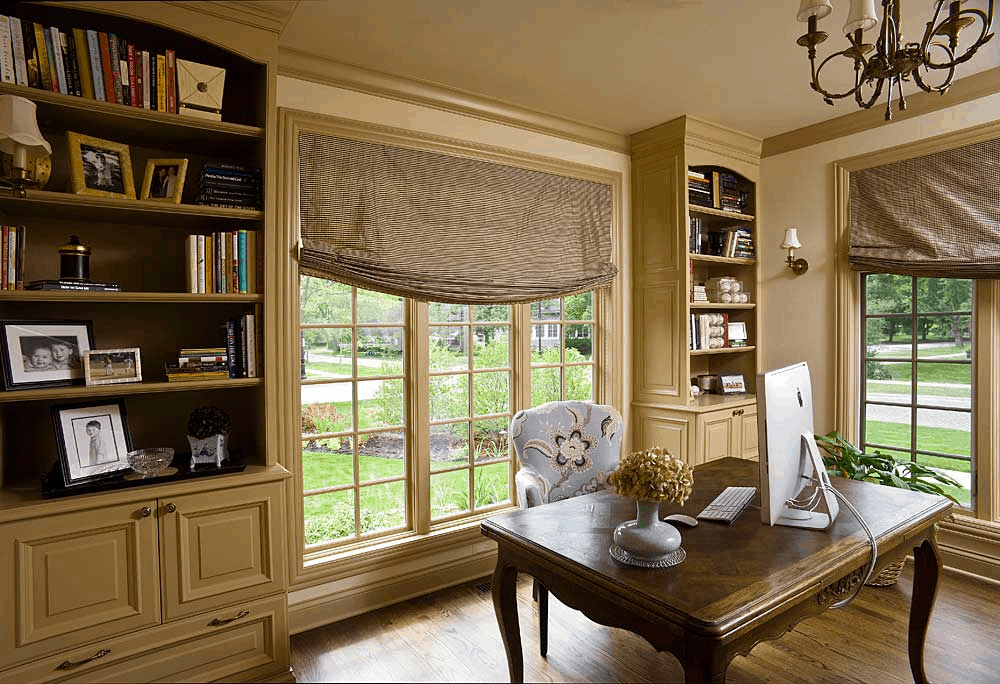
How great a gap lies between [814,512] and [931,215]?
2.28m

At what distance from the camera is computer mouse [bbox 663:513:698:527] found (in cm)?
180

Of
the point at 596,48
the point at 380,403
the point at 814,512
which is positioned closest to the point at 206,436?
the point at 380,403

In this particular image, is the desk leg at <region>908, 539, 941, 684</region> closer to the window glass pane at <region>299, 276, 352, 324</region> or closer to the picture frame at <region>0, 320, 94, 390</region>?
the window glass pane at <region>299, 276, 352, 324</region>

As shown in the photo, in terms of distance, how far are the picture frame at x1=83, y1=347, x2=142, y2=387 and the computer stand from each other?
230 cm

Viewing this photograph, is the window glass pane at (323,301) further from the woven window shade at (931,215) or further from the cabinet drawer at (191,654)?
the woven window shade at (931,215)

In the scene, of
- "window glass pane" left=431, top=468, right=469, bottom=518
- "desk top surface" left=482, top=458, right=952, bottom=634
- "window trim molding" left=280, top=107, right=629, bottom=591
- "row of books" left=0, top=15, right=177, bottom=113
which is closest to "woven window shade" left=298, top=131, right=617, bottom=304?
"window trim molding" left=280, top=107, right=629, bottom=591

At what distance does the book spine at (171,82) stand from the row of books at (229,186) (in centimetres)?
23

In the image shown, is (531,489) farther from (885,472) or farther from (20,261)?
(20,261)

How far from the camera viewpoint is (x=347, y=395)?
2855 millimetres

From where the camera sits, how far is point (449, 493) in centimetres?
320

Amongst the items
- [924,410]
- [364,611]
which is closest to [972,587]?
[924,410]

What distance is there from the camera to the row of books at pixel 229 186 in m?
2.20

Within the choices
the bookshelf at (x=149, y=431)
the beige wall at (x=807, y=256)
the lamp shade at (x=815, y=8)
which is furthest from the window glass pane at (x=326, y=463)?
the beige wall at (x=807, y=256)

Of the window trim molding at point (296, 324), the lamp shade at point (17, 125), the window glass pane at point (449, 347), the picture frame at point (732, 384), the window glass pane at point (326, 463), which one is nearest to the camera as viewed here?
the lamp shade at point (17, 125)
